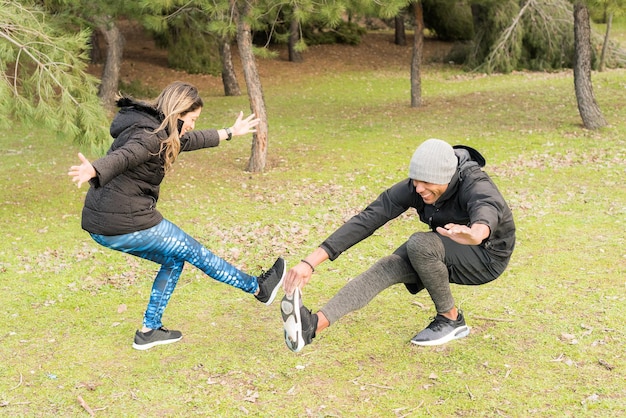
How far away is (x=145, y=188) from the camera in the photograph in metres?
4.64

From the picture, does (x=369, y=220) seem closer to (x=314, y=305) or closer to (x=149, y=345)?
(x=314, y=305)

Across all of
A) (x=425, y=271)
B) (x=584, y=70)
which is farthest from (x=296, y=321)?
(x=584, y=70)

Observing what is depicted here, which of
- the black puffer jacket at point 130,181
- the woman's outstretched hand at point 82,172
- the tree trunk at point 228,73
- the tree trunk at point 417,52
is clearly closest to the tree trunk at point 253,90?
the tree trunk at point 417,52

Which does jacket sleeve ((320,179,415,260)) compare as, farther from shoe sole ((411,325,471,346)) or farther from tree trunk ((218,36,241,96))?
tree trunk ((218,36,241,96))

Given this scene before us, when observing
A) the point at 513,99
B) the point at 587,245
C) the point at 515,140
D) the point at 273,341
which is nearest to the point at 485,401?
the point at 273,341

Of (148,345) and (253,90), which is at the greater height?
(253,90)

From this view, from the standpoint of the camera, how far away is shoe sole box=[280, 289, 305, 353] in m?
4.16

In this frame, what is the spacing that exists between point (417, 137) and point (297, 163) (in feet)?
9.55

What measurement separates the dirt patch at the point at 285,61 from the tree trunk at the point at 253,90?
948 cm

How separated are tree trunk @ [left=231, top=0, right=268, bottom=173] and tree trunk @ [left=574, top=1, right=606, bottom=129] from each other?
6.15 metres

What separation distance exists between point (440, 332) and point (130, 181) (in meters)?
2.42

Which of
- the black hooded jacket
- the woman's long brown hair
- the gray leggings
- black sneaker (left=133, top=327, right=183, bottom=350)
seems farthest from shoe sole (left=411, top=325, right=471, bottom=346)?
the woman's long brown hair

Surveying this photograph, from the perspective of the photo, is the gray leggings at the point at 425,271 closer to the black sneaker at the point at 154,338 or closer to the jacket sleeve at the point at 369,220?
the jacket sleeve at the point at 369,220

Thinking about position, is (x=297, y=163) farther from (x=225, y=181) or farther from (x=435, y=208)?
(x=435, y=208)
